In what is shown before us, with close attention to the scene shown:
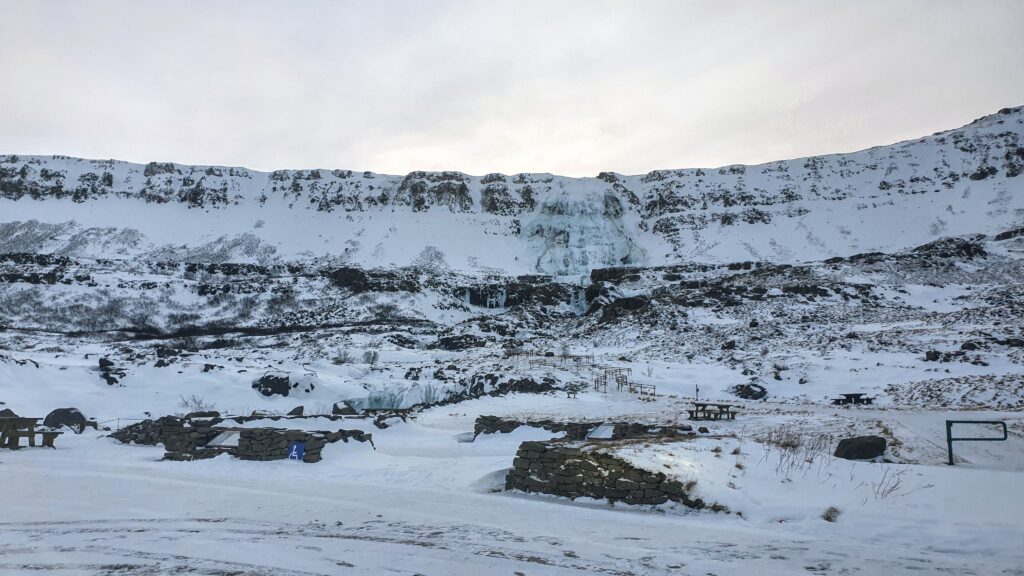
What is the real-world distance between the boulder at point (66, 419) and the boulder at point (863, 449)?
2169cm

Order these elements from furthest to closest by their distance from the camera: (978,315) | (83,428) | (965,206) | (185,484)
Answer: (965,206) < (978,315) < (83,428) < (185,484)

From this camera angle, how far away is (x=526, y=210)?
103 meters

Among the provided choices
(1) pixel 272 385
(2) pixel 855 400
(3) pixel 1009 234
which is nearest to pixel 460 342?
(1) pixel 272 385

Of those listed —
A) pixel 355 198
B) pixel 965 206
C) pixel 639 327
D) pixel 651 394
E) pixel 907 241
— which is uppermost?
pixel 355 198

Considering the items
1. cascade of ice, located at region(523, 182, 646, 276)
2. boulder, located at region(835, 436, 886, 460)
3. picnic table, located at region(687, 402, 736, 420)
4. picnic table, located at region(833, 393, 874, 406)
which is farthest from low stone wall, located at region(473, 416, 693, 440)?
cascade of ice, located at region(523, 182, 646, 276)

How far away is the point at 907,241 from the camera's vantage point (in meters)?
70.1

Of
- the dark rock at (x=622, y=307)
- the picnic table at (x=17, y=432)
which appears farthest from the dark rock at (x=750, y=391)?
the dark rock at (x=622, y=307)

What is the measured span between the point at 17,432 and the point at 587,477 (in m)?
16.2

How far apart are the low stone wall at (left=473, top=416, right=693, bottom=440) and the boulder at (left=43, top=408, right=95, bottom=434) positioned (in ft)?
43.8

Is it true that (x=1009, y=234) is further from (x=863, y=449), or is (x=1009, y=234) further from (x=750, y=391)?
(x=863, y=449)

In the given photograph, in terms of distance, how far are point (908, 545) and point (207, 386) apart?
25162mm

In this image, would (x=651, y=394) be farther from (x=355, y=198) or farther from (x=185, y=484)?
(x=355, y=198)

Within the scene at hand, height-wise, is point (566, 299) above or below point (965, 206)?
below

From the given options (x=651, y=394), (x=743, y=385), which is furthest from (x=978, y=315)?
(x=651, y=394)
